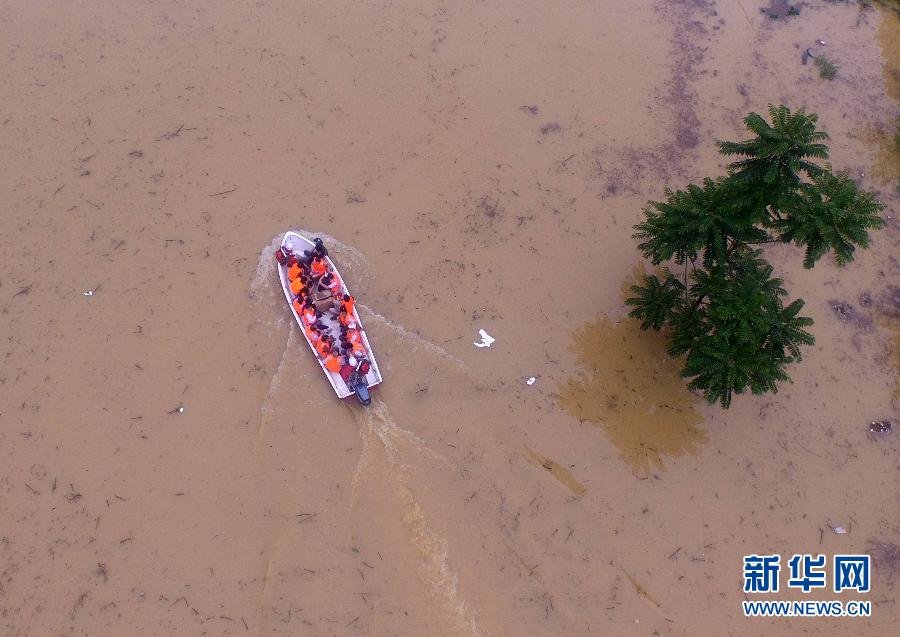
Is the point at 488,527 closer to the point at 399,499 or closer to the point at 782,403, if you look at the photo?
the point at 399,499

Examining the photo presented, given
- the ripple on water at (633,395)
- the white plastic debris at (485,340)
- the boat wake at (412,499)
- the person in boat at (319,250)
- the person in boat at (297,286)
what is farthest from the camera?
the person in boat at (319,250)

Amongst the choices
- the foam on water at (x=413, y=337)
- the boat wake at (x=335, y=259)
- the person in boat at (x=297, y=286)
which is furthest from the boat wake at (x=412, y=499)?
the boat wake at (x=335, y=259)

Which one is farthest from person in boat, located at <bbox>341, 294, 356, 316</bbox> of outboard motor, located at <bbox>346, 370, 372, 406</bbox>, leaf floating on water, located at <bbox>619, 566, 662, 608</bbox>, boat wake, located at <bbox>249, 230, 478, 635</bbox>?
leaf floating on water, located at <bbox>619, 566, 662, 608</bbox>

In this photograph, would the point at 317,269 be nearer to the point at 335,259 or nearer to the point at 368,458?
the point at 335,259

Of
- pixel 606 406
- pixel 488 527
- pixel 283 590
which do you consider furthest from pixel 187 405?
pixel 606 406

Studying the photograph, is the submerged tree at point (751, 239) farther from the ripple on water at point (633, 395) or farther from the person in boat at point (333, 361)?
the person in boat at point (333, 361)

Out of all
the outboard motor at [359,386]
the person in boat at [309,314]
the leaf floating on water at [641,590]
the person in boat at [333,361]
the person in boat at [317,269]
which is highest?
the person in boat at [317,269]
